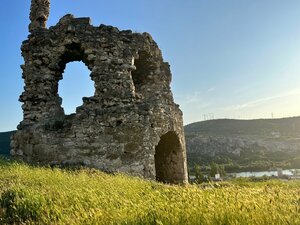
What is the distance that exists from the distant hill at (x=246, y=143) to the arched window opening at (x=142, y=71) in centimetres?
Result: 8441

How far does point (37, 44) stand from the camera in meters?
11.9

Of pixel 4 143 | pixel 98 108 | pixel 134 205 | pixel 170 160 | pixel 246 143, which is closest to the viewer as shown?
pixel 134 205

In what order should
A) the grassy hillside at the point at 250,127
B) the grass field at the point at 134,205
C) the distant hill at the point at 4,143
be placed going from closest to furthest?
the grass field at the point at 134,205
the distant hill at the point at 4,143
the grassy hillside at the point at 250,127

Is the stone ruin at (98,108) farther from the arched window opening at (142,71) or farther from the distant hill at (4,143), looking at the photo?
the distant hill at (4,143)

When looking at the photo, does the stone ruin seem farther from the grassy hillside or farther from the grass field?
the grassy hillside

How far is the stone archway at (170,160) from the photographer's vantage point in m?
13.2

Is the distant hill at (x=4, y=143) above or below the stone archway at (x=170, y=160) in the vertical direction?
above

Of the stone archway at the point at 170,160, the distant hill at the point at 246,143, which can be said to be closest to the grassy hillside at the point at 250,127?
the distant hill at the point at 246,143

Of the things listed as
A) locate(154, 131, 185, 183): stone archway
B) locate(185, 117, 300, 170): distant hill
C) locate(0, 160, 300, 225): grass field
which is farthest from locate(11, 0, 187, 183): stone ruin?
locate(185, 117, 300, 170): distant hill

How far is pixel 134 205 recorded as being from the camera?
4707 millimetres

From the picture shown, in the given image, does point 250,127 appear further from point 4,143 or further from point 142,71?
point 142,71

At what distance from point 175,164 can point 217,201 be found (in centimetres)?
934

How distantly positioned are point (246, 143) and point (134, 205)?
14091cm

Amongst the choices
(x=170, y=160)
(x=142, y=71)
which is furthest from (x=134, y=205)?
(x=142, y=71)
